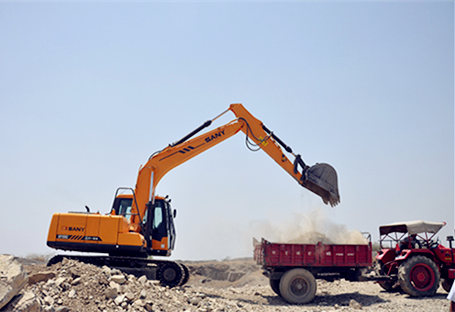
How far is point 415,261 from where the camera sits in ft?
48.2

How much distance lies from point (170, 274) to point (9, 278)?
8132 mm

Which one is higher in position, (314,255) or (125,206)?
Answer: (125,206)

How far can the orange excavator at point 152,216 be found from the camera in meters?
12.9

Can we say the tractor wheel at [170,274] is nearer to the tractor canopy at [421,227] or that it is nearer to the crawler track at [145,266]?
the crawler track at [145,266]

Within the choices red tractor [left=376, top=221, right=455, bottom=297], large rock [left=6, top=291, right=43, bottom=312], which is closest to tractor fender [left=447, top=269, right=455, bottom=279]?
red tractor [left=376, top=221, right=455, bottom=297]

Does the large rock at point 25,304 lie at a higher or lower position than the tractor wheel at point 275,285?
higher

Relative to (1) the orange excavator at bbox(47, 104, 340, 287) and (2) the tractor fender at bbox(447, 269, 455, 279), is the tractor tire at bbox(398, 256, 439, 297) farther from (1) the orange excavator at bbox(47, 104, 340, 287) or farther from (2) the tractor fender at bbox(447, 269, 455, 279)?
(1) the orange excavator at bbox(47, 104, 340, 287)

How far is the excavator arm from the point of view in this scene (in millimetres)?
14148

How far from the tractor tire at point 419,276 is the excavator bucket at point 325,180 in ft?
11.2

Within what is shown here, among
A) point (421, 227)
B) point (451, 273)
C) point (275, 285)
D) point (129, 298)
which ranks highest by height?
point (421, 227)

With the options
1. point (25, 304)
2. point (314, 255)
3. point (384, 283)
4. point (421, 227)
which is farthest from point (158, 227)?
point (421, 227)

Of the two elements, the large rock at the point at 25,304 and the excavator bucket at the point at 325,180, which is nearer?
the large rock at the point at 25,304

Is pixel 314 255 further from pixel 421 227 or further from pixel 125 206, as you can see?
pixel 125 206

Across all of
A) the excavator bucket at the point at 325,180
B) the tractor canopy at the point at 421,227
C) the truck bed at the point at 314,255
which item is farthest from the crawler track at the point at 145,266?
the tractor canopy at the point at 421,227
